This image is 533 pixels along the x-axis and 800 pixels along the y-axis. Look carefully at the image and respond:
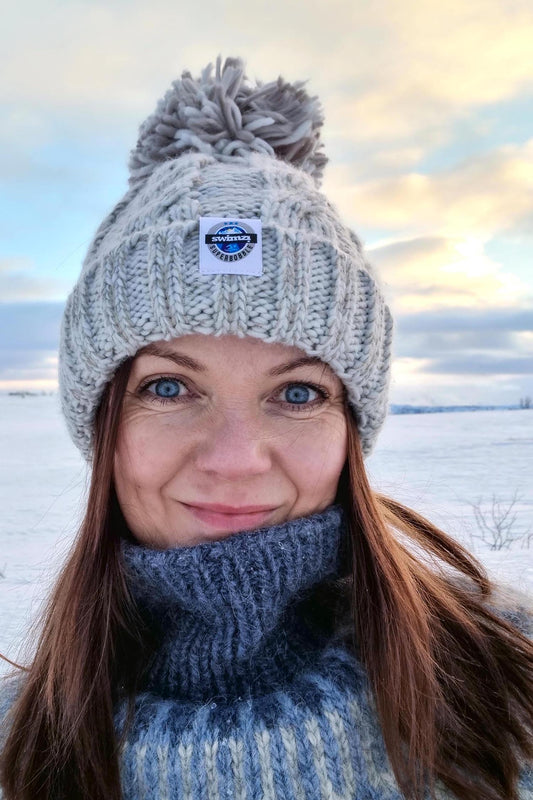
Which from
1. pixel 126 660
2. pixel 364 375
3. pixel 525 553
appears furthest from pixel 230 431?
pixel 525 553

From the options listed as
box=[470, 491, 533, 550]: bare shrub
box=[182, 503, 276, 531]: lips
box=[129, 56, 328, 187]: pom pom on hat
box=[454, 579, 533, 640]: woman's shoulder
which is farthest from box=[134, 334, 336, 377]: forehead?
box=[470, 491, 533, 550]: bare shrub

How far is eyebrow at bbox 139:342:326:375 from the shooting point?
4.33 feet

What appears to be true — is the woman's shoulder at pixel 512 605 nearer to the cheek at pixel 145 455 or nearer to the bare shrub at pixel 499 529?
the cheek at pixel 145 455

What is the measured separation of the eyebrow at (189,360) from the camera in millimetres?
1321

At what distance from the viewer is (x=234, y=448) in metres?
1.29

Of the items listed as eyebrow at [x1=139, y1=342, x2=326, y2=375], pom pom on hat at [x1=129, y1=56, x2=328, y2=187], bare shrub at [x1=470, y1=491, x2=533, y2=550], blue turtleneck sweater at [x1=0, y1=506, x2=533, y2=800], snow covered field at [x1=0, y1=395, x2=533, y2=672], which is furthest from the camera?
bare shrub at [x1=470, y1=491, x2=533, y2=550]

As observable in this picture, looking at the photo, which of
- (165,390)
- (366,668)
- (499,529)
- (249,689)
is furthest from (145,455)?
(499,529)

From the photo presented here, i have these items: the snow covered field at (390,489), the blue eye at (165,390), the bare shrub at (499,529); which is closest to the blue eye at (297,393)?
the blue eye at (165,390)

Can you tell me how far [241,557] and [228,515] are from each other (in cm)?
10

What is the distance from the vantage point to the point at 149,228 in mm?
1394

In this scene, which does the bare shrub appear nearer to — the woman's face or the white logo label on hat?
the woman's face

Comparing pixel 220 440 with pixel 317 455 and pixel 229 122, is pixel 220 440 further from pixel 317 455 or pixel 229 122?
pixel 229 122

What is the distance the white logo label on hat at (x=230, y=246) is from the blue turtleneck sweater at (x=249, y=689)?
563mm

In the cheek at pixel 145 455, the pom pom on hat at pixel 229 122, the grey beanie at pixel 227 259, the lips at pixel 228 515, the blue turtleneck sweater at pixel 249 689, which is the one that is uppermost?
the pom pom on hat at pixel 229 122
